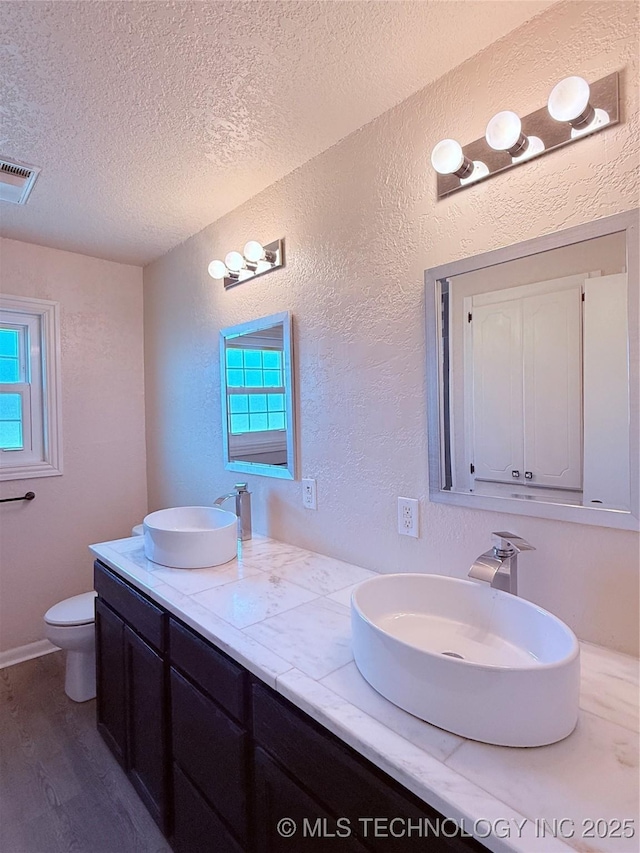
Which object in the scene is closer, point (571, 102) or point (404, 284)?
point (571, 102)

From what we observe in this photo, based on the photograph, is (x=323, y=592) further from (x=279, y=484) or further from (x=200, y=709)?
(x=279, y=484)

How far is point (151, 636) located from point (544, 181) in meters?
1.74

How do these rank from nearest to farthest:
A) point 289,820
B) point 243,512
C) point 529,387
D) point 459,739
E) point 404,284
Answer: point 459,739
point 289,820
point 529,387
point 404,284
point 243,512

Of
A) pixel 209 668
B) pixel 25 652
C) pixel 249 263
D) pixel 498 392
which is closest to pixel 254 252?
pixel 249 263

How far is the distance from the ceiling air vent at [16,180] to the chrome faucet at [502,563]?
2116 mm

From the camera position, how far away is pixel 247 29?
44.4 inches

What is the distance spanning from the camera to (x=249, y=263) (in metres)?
1.97

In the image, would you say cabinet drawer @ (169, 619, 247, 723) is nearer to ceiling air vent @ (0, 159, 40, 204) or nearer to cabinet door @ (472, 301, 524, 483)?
cabinet door @ (472, 301, 524, 483)

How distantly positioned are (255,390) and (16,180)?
4.22 feet

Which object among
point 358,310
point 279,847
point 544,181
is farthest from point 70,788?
point 544,181

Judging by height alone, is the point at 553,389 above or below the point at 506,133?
below

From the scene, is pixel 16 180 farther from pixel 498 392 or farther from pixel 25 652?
pixel 25 652

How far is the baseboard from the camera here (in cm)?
244

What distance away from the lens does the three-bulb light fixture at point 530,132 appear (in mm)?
970
